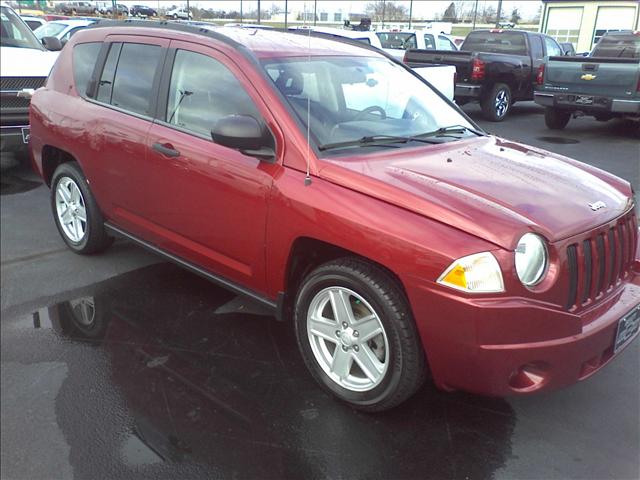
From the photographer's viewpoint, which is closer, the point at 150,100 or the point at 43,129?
the point at 150,100

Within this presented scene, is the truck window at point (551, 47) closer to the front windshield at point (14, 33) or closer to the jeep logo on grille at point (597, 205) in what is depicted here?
the front windshield at point (14, 33)

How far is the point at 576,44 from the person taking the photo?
2814 centimetres

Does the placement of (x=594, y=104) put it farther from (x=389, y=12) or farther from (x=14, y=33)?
(x=389, y=12)

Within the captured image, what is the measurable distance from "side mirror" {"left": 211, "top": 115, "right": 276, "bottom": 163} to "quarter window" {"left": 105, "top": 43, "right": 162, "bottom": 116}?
107 cm

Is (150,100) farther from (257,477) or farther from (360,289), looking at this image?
(257,477)

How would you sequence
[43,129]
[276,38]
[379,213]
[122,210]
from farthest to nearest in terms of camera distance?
[43,129], [122,210], [276,38], [379,213]

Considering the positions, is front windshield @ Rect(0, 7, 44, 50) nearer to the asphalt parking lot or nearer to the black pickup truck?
the asphalt parking lot

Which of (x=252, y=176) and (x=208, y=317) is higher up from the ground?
(x=252, y=176)

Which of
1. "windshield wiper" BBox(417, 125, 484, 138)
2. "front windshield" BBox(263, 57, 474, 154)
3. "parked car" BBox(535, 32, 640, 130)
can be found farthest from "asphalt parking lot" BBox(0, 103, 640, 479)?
"parked car" BBox(535, 32, 640, 130)

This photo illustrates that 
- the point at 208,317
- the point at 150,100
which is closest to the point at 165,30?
the point at 150,100

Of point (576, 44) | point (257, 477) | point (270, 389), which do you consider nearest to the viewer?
point (257, 477)

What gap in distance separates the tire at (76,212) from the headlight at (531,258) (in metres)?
3.27

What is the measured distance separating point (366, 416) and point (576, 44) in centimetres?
2983

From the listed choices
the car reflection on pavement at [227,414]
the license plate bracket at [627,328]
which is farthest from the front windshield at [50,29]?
the license plate bracket at [627,328]
